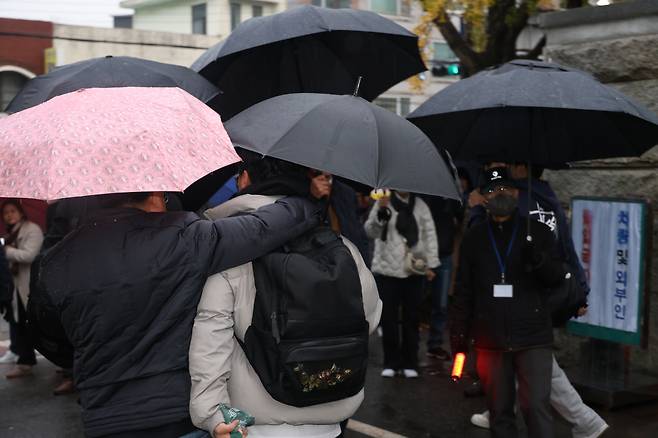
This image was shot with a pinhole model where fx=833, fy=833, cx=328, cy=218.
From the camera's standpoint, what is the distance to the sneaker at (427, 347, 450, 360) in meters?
8.20

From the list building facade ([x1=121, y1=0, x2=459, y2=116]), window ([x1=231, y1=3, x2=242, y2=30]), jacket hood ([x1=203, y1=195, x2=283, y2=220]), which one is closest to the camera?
jacket hood ([x1=203, y1=195, x2=283, y2=220])

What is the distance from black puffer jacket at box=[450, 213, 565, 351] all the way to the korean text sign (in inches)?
72.0

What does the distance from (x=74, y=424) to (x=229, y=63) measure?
304 centimetres

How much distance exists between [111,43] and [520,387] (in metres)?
19.4

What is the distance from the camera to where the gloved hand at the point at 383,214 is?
759cm

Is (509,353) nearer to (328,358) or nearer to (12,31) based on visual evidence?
(328,358)

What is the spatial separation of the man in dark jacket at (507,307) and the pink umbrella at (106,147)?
2.41m

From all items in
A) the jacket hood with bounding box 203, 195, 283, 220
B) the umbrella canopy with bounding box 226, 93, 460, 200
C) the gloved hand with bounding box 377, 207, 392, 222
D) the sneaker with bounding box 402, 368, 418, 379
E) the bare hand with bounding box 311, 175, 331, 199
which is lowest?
the sneaker with bounding box 402, 368, 418, 379

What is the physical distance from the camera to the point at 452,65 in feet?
51.1

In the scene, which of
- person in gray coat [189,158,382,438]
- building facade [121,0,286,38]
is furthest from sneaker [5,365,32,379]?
building facade [121,0,286,38]

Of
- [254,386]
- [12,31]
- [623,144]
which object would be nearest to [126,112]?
[254,386]

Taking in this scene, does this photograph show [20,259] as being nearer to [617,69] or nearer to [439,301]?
[439,301]

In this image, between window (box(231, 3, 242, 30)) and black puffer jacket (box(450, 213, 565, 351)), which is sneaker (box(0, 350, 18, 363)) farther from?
window (box(231, 3, 242, 30))

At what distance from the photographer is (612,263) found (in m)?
6.59
